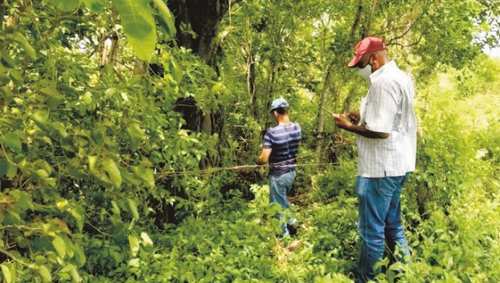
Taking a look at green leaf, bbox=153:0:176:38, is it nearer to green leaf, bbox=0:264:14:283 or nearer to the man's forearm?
green leaf, bbox=0:264:14:283

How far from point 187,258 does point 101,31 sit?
1.87m

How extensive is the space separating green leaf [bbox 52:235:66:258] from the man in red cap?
95.6 inches

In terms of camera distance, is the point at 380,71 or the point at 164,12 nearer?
the point at 164,12

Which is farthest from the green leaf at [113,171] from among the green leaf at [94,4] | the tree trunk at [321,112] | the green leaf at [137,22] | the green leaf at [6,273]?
the tree trunk at [321,112]

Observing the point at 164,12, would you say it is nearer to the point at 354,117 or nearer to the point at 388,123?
the point at 388,123

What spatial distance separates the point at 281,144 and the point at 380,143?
2.26 m

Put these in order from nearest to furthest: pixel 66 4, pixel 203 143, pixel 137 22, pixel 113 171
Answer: pixel 137 22
pixel 66 4
pixel 113 171
pixel 203 143

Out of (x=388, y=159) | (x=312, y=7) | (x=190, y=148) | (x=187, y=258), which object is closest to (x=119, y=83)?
(x=190, y=148)

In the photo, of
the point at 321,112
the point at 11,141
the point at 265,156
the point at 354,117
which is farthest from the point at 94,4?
the point at 321,112

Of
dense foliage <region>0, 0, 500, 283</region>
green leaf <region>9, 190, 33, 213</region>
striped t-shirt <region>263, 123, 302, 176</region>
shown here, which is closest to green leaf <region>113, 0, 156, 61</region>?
dense foliage <region>0, 0, 500, 283</region>

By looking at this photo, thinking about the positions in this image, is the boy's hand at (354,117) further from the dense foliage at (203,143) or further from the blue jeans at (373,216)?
the dense foliage at (203,143)

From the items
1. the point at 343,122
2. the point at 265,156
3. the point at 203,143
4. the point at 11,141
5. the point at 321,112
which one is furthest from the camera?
the point at 321,112

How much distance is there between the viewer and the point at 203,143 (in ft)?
15.3

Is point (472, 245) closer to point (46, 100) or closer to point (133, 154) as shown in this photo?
point (133, 154)
